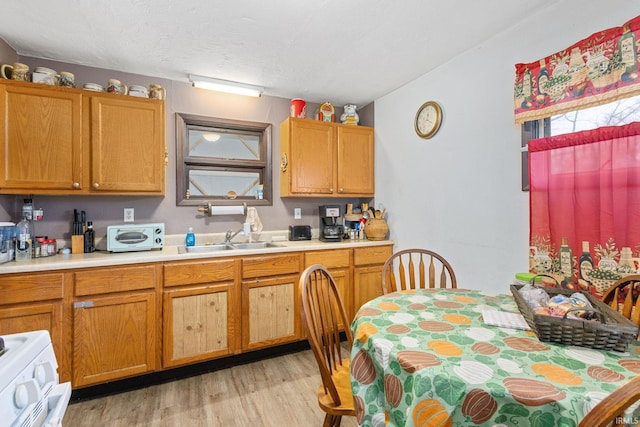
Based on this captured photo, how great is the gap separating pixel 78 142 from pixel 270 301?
6.16 feet

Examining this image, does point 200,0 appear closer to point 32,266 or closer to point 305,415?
point 32,266

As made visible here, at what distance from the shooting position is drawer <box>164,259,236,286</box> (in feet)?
7.15

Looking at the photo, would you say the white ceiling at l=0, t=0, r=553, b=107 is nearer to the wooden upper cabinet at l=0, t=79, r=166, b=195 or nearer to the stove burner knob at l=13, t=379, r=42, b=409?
the wooden upper cabinet at l=0, t=79, r=166, b=195

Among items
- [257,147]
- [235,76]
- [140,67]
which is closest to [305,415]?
[257,147]

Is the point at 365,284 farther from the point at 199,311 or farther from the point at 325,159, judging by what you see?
the point at 199,311

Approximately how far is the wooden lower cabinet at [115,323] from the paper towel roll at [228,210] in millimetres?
797

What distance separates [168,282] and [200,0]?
6.02ft

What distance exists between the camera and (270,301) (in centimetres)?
253

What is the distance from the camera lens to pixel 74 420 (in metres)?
1.80

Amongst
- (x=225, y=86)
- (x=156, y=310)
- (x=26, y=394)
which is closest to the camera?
(x=26, y=394)

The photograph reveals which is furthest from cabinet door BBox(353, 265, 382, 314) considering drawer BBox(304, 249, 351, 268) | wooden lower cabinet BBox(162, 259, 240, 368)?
wooden lower cabinet BBox(162, 259, 240, 368)

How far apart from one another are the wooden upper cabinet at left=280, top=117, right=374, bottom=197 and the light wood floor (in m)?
1.62

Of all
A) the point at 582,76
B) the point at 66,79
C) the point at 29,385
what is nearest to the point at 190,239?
the point at 66,79

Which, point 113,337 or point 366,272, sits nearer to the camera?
point 113,337
